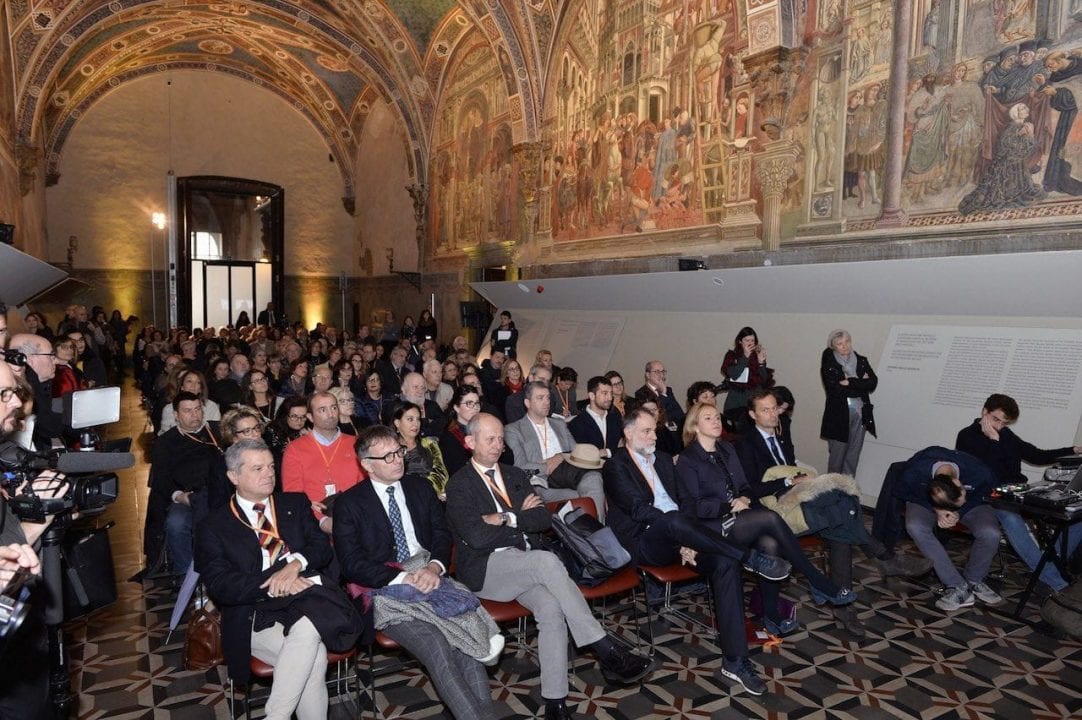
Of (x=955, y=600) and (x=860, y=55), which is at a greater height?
(x=860, y=55)

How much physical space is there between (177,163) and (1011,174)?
26.6m

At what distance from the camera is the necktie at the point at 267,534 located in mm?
3821

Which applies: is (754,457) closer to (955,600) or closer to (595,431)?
(595,431)

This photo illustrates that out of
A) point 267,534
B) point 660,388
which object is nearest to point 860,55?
point 660,388

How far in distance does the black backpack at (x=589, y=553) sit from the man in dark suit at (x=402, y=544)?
0.71m

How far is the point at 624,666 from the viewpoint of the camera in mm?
4121

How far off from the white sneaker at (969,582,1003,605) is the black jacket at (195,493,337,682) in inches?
184

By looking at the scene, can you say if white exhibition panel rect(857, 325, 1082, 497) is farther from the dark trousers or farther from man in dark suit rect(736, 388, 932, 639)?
the dark trousers

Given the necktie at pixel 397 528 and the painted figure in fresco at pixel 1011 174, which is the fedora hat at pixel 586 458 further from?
the painted figure in fresco at pixel 1011 174

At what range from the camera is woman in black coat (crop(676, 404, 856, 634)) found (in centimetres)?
487

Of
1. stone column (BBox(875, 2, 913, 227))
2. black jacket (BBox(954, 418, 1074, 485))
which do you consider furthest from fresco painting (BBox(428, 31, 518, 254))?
black jacket (BBox(954, 418, 1074, 485))

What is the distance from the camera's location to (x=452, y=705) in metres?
3.51

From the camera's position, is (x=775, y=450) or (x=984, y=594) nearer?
(x=984, y=594)

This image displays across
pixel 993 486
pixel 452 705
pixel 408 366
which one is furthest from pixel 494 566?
pixel 408 366
